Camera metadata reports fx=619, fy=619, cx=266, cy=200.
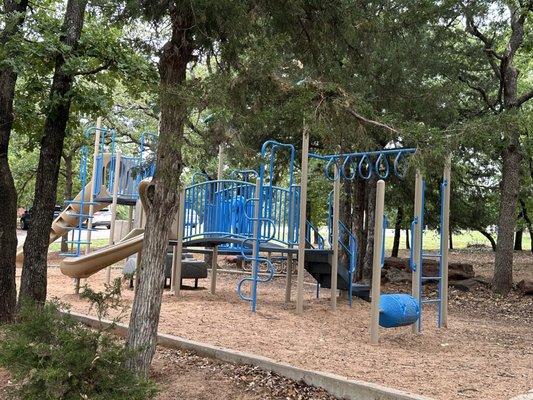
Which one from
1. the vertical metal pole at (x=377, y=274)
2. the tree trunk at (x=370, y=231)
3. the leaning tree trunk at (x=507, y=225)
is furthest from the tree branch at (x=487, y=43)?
the vertical metal pole at (x=377, y=274)

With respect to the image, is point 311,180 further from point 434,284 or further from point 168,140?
point 168,140

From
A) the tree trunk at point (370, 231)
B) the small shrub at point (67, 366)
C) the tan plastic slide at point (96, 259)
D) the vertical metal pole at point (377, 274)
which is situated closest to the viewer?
the small shrub at point (67, 366)

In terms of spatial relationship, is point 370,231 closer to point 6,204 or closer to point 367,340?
point 367,340

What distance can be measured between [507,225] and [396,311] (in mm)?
6815

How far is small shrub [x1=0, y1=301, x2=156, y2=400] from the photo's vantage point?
11.8 ft

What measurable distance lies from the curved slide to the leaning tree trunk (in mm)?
7439

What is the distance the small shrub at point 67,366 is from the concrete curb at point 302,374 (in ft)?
4.37

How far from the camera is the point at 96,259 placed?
9.77 metres

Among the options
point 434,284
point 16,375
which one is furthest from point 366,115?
point 434,284

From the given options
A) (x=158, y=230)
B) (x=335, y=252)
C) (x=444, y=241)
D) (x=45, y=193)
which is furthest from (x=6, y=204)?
(x=444, y=241)

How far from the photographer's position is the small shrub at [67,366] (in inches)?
141

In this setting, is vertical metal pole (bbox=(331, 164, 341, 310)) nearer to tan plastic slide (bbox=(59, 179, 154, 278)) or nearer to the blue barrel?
the blue barrel

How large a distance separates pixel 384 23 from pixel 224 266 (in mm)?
12886

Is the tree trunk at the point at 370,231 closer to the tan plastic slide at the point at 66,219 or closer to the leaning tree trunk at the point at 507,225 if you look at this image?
the leaning tree trunk at the point at 507,225
